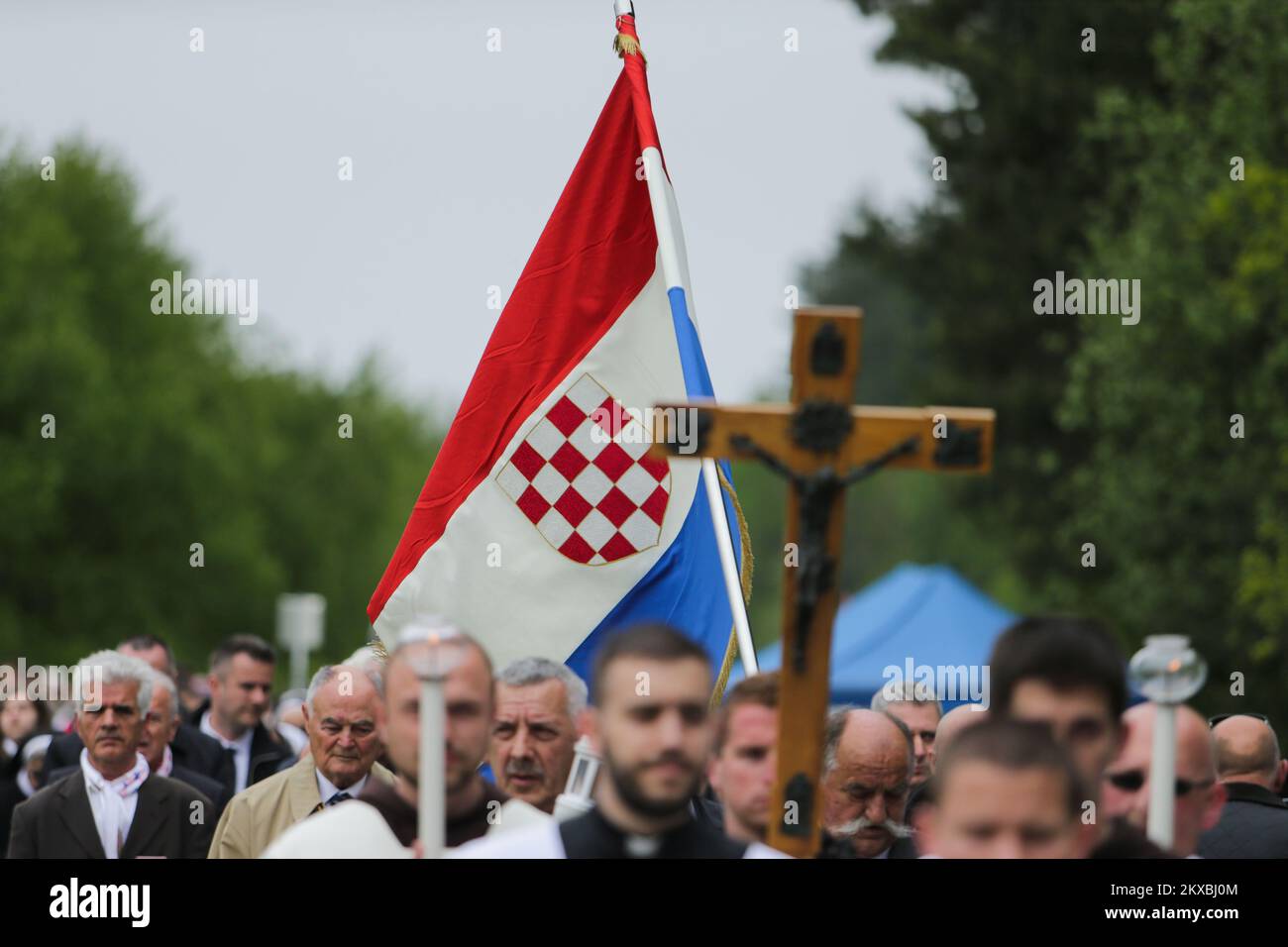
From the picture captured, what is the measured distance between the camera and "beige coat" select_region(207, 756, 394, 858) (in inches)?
298

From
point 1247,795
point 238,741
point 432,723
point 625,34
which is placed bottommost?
point 1247,795

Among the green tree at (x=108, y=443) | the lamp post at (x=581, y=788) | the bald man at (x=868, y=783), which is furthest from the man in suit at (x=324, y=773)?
the green tree at (x=108, y=443)

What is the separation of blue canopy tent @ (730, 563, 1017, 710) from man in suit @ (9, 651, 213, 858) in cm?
1162

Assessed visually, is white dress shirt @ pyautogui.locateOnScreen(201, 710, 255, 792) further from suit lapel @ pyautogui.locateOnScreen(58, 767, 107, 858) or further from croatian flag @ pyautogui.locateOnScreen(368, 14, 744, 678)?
suit lapel @ pyautogui.locateOnScreen(58, 767, 107, 858)

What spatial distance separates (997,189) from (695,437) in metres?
26.9

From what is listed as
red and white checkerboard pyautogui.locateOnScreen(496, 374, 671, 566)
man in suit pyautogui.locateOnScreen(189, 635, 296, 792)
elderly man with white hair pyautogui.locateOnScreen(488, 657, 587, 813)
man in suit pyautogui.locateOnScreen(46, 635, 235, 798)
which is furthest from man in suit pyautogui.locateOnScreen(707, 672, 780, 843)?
man in suit pyautogui.locateOnScreen(189, 635, 296, 792)

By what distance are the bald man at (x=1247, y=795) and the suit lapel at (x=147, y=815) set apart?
376 cm

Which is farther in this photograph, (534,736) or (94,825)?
(94,825)

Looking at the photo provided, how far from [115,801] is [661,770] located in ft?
14.2

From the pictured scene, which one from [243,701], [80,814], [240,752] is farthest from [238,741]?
[80,814]

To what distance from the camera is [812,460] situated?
442cm

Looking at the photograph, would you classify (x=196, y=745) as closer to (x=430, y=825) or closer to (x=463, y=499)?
(x=463, y=499)

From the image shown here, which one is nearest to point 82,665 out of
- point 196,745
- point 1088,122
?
point 196,745

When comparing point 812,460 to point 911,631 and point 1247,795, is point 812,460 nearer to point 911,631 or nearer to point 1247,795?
point 1247,795
